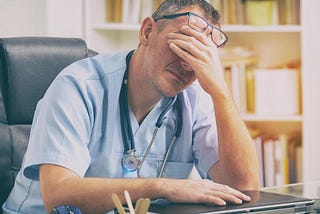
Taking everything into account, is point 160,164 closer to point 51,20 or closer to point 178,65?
point 178,65

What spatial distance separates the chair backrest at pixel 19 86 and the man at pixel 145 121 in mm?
91

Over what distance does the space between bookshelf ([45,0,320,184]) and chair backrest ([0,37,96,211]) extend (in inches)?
55.8

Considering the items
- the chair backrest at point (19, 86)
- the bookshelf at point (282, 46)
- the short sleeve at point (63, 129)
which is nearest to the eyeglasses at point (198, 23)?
the short sleeve at point (63, 129)

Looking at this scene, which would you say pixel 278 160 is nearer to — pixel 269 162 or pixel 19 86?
pixel 269 162

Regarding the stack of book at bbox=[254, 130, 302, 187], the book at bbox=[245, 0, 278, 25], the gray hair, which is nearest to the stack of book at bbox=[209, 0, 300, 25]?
the book at bbox=[245, 0, 278, 25]

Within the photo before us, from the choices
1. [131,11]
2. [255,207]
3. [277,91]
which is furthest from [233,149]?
[131,11]

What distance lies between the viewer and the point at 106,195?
1.51 meters

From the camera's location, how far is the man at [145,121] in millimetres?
1661

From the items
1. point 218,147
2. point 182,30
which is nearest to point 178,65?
point 182,30

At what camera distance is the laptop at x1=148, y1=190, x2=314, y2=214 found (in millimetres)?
1268

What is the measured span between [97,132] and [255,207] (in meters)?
0.59

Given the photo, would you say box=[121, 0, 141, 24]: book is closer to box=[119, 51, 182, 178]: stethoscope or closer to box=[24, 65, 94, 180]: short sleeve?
box=[119, 51, 182, 178]: stethoscope

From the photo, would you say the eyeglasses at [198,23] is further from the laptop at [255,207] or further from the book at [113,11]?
the book at [113,11]

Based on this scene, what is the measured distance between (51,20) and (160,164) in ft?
4.72
